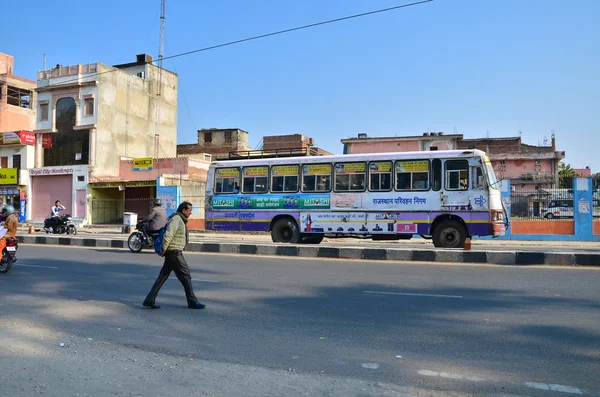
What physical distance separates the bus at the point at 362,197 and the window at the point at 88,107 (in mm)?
23980

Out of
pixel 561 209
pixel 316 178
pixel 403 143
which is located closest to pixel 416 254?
pixel 316 178

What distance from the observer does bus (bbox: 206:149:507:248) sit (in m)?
14.1

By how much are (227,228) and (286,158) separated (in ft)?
10.9

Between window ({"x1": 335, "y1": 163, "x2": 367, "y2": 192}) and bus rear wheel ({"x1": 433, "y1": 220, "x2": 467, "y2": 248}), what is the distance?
2.63m

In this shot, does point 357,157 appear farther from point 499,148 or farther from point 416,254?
point 499,148

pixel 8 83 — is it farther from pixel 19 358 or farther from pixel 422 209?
pixel 19 358

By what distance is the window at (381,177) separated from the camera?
1513cm

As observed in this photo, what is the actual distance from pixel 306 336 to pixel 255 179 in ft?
39.6

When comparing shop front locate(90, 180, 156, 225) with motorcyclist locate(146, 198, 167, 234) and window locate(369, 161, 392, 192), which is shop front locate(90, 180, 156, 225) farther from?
window locate(369, 161, 392, 192)

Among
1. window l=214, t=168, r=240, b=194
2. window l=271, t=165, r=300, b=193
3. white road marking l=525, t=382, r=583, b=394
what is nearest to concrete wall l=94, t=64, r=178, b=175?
window l=214, t=168, r=240, b=194

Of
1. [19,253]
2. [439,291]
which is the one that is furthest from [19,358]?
[19,253]

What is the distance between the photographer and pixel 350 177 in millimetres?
15625

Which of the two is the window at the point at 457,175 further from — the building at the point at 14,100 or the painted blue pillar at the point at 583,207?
the building at the point at 14,100

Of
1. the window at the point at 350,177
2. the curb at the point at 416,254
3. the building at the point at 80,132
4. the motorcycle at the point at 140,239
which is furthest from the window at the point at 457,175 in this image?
the building at the point at 80,132
